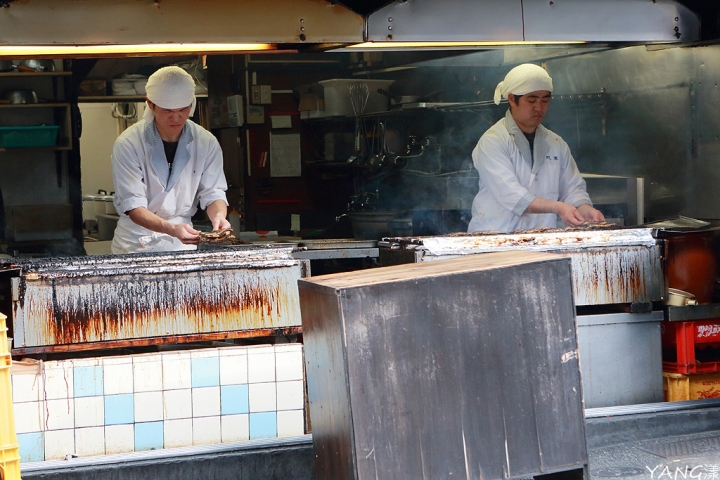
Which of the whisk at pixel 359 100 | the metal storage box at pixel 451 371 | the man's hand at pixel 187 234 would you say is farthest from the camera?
the whisk at pixel 359 100

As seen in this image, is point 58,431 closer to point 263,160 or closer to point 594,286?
point 594,286

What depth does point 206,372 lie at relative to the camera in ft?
13.1

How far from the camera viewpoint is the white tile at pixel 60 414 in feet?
12.4

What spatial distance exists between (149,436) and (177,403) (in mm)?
202

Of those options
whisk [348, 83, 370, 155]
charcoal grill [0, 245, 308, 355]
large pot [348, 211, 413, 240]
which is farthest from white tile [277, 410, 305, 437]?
whisk [348, 83, 370, 155]

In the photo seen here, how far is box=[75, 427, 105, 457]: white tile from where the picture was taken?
12.6 feet

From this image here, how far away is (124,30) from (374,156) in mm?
4639

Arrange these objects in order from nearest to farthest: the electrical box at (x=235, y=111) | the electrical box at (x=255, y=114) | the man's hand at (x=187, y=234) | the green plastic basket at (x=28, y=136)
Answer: the man's hand at (x=187, y=234)
the green plastic basket at (x=28, y=136)
the electrical box at (x=235, y=111)
the electrical box at (x=255, y=114)

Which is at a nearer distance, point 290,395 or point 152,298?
point 152,298

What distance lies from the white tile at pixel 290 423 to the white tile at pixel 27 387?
1.14 m

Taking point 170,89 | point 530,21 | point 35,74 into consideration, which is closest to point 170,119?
point 170,89

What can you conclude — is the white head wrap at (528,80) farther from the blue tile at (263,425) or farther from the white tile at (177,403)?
the white tile at (177,403)

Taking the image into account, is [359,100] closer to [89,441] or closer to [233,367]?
[233,367]

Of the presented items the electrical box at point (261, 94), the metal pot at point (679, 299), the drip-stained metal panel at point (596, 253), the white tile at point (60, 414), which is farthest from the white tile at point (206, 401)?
the electrical box at point (261, 94)
